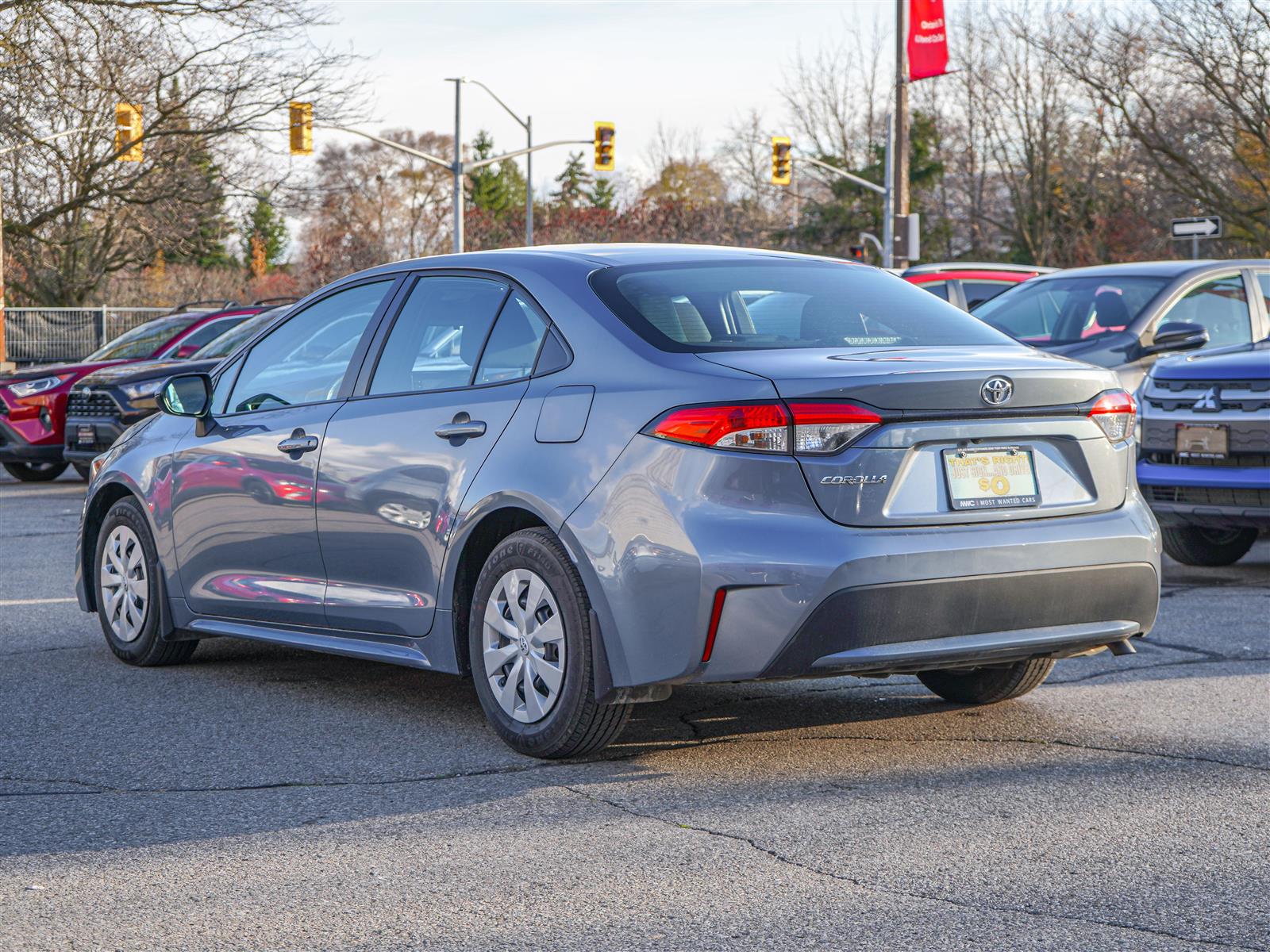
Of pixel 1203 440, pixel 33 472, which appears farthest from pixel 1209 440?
pixel 33 472

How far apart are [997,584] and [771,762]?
895 millimetres

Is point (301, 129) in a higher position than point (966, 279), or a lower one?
higher

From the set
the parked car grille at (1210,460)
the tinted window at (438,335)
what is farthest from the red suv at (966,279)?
the tinted window at (438,335)

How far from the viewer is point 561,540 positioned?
4922 millimetres

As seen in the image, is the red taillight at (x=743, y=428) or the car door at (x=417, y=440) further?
the car door at (x=417, y=440)

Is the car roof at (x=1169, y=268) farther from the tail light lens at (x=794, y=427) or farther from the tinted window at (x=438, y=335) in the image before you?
the tail light lens at (x=794, y=427)

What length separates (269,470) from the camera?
618cm

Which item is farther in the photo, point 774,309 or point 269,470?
point 269,470

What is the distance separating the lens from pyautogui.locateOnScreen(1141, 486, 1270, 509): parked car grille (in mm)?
8750

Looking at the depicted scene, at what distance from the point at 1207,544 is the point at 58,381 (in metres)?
10.7

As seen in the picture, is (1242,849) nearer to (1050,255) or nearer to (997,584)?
(997,584)

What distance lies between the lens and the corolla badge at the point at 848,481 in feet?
15.1

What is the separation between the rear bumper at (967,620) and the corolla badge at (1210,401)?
4188 mm

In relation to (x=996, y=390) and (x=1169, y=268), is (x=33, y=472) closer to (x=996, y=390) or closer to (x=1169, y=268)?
(x=1169, y=268)
